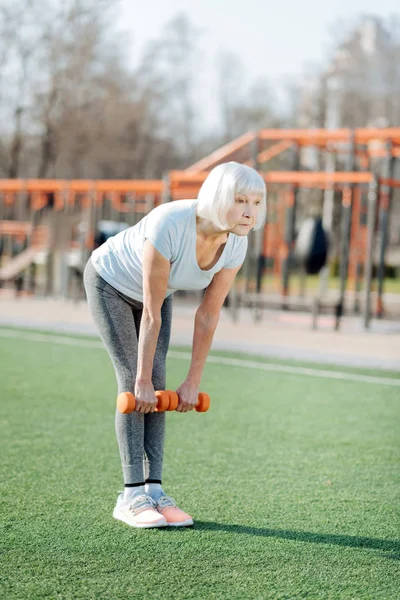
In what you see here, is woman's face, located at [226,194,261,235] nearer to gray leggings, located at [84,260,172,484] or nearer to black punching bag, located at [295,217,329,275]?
gray leggings, located at [84,260,172,484]

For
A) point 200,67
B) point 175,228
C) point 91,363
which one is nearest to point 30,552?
point 175,228

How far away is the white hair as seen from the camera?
3533 millimetres

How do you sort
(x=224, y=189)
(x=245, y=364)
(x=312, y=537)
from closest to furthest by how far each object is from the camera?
1. (x=224, y=189)
2. (x=312, y=537)
3. (x=245, y=364)

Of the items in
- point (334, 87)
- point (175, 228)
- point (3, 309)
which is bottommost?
point (3, 309)

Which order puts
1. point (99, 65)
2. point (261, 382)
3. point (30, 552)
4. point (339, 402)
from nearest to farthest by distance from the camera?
point (30, 552) < point (339, 402) < point (261, 382) < point (99, 65)

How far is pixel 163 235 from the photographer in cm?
361

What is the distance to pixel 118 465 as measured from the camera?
196 inches

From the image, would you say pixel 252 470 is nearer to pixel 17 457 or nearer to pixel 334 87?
pixel 17 457

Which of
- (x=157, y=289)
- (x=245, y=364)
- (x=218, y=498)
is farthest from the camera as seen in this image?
(x=245, y=364)

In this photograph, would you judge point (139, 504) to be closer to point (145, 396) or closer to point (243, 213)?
point (145, 396)

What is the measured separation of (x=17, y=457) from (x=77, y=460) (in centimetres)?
32

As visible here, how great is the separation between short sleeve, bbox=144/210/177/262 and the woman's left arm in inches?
12.4

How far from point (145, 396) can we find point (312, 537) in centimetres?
89

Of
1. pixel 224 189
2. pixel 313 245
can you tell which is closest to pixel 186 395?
pixel 224 189
